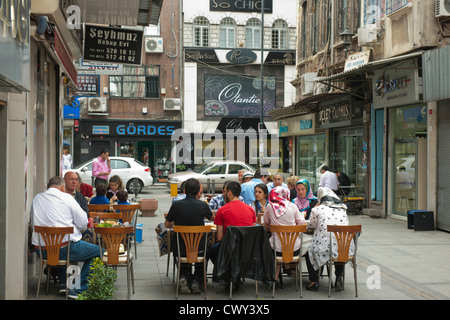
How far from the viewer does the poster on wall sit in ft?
113

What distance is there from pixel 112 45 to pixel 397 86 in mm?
8174

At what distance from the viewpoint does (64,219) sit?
290 inches

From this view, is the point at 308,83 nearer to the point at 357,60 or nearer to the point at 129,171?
the point at 357,60

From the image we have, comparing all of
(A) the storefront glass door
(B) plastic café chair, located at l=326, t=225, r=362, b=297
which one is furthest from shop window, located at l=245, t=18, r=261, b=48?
(B) plastic café chair, located at l=326, t=225, r=362, b=297

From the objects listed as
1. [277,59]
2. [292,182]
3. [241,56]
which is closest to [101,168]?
[292,182]

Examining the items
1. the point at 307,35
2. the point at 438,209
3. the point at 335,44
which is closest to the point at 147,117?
the point at 307,35

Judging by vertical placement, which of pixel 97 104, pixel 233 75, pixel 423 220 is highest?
pixel 233 75

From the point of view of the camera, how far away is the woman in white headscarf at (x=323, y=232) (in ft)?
26.1

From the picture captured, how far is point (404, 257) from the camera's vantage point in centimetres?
1073

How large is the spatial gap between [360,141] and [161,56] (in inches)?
676

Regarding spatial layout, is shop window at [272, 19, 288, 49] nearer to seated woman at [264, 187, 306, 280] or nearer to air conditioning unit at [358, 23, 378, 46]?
air conditioning unit at [358, 23, 378, 46]

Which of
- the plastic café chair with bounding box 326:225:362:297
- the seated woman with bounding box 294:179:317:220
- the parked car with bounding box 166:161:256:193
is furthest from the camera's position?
the parked car with bounding box 166:161:256:193

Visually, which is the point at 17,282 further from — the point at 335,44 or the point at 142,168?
the point at 142,168

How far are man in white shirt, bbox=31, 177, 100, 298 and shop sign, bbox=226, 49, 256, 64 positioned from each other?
90.7 feet
